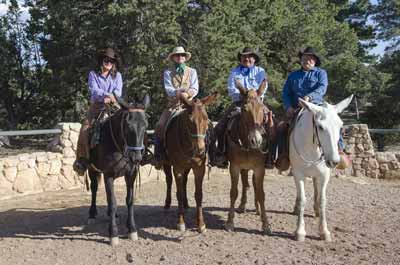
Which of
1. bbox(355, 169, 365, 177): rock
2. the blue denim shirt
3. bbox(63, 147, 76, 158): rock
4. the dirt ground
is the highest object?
the blue denim shirt

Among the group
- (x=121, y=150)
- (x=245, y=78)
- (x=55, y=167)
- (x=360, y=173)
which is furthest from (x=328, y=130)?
(x=360, y=173)

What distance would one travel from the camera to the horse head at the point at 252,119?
5.83 metres

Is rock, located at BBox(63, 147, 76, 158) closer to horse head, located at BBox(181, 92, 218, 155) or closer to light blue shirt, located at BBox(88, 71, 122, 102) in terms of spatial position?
light blue shirt, located at BBox(88, 71, 122, 102)

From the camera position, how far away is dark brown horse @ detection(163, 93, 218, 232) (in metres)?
5.84

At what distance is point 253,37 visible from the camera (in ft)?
62.8

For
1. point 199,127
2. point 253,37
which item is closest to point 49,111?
point 253,37

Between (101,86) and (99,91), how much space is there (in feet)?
0.53

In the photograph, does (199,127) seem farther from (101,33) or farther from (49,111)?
(49,111)

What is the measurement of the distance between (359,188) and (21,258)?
25.7ft

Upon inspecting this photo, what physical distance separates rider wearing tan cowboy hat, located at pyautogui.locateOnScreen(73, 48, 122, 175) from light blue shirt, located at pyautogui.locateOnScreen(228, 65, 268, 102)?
1.72 meters

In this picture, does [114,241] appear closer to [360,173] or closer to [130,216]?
[130,216]

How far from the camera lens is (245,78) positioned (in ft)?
22.9

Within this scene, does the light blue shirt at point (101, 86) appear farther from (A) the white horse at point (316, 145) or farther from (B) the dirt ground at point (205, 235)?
(A) the white horse at point (316, 145)

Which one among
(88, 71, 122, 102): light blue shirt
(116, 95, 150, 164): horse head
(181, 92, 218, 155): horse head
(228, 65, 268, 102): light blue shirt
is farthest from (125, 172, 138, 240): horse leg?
(228, 65, 268, 102): light blue shirt
